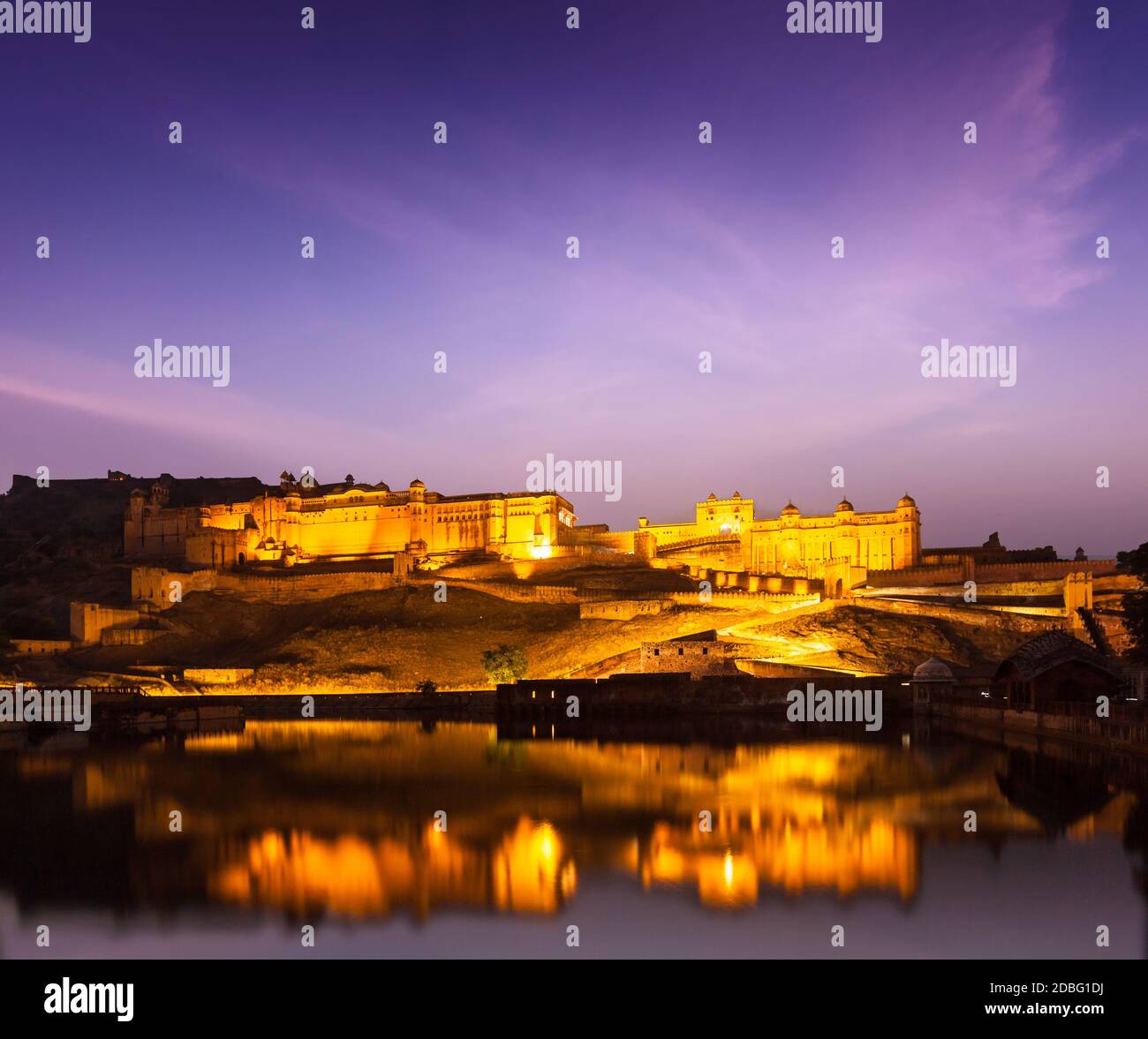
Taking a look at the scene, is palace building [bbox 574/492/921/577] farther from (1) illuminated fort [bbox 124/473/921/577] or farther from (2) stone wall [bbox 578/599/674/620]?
(2) stone wall [bbox 578/599/674/620]

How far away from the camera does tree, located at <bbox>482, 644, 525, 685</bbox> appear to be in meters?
60.7

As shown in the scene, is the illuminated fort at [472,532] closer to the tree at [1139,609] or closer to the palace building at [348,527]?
the palace building at [348,527]

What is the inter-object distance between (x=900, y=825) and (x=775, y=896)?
649cm

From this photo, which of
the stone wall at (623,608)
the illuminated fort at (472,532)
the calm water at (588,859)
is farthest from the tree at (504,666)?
the illuminated fort at (472,532)

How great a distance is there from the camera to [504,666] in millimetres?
60656

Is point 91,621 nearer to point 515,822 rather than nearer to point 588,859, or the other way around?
Answer: point 515,822

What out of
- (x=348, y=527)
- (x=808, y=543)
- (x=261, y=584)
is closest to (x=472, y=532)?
(x=348, y=527)

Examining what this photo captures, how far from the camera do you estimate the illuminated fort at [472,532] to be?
313 feet

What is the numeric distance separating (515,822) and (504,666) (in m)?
37.6
